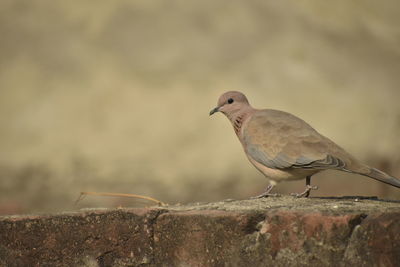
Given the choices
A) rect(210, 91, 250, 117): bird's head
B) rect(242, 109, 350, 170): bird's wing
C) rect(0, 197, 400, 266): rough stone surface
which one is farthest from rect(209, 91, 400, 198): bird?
rect(0, 197, 400, 266): rough stone surface

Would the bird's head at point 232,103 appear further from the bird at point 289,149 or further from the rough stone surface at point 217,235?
the rough stone surface at point 217,235

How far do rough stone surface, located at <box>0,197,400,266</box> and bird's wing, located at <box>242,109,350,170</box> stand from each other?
0.39 m

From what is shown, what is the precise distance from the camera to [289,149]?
450 cm

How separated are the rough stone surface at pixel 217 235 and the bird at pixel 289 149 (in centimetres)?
34

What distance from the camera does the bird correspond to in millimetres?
4266

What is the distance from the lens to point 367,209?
11.0 feet

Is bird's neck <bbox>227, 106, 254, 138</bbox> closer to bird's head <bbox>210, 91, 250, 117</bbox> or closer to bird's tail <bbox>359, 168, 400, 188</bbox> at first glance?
bird's head <bbox>210, 91, 250, 117</bbox>

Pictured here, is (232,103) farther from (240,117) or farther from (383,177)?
(383,177)

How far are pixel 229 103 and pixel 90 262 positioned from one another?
197 cm

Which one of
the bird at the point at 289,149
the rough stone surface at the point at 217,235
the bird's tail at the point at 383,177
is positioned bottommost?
the rough stone surface at the point at 217,235

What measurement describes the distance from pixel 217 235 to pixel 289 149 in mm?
1268

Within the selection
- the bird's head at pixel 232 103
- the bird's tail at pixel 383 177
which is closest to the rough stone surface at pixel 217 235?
the bird's tail at pixel 383 177

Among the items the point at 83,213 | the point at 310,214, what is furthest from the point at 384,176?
the point at 83,213

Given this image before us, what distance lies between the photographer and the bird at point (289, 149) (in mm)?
4266
